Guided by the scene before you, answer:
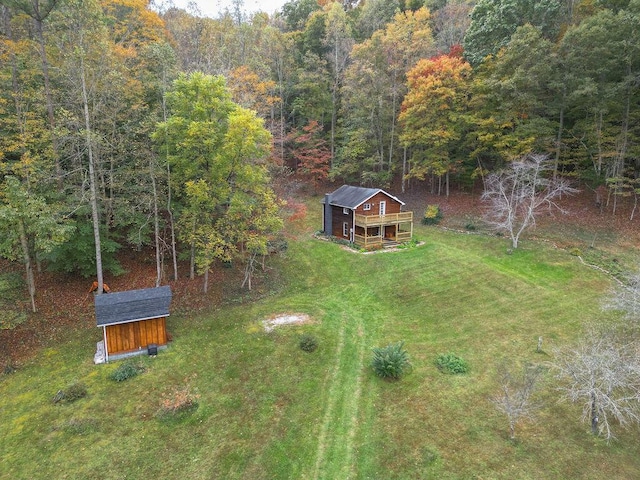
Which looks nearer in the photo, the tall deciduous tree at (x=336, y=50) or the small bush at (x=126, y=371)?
the small bush at (x=126, y=371)

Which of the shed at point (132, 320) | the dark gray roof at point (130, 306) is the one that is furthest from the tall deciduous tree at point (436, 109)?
the shed at point (132, 320)

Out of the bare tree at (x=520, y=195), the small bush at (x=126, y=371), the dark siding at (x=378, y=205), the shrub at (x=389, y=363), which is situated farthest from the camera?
the dark siding at (x=378, y=205)

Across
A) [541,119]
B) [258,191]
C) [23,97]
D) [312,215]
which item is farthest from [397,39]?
[23,97]

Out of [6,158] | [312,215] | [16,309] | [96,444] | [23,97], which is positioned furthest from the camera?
[312,215]

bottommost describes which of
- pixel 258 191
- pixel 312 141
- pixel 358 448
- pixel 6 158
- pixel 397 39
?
pixel 358 448

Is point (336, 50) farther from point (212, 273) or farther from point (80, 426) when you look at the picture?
point (80, 426)

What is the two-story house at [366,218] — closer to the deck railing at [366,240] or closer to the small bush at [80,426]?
the deck railing at [366,240]

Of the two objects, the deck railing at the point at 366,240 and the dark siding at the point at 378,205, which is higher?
the dark siding at the point at 378,205

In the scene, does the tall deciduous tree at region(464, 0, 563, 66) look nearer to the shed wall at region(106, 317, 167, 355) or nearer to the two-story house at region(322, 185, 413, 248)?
the two-story house at region(322, 185, 413, 248)

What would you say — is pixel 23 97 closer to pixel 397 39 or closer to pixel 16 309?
pixel 16 309
